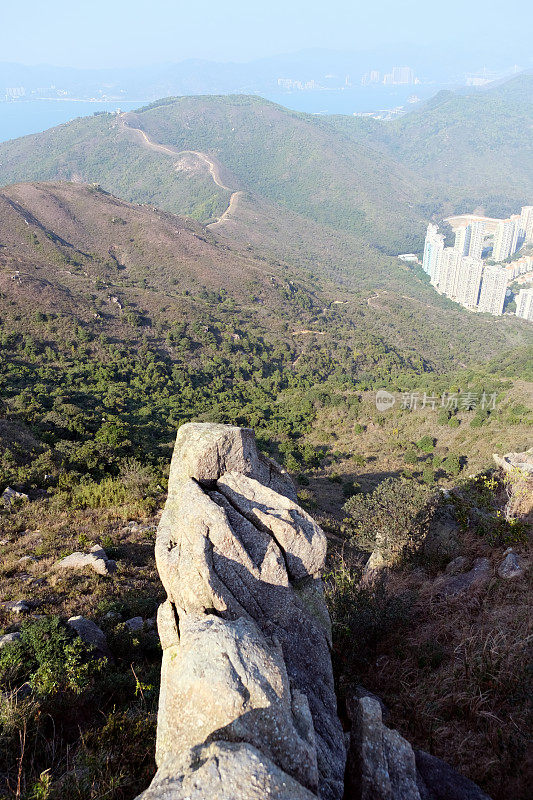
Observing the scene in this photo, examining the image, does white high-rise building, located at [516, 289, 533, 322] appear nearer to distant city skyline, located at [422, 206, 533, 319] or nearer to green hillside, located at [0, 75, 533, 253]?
distant city skyline, located at [422, 206, 533, 319]

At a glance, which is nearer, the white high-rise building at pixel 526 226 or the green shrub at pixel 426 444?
the green shrub at pixel 426 444

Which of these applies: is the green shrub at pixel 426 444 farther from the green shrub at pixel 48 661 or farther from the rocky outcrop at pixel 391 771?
the green shrub at pixel 48 661

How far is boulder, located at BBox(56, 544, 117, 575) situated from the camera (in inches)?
413

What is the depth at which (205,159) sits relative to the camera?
16388 centimetres

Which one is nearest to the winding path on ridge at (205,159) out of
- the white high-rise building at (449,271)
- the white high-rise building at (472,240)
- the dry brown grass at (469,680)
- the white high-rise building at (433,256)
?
the white high-rise building at (433,256)

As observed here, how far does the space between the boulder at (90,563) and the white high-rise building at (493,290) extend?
114536 mm

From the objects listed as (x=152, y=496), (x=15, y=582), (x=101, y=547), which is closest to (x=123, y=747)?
(x=15, y=582)

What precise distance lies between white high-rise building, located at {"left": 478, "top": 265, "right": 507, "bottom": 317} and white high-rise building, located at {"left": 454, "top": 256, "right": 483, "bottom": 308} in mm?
1343

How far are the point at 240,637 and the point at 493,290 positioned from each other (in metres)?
123

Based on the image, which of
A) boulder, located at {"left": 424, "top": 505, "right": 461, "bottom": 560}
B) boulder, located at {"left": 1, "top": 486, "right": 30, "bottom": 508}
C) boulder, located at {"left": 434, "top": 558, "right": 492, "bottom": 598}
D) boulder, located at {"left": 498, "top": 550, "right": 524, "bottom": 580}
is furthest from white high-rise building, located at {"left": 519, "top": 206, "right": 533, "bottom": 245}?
boulder, located at {"left": 1, "top": 486, "right": 30, "bottom": 508}

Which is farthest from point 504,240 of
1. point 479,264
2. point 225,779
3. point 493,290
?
point 225,779

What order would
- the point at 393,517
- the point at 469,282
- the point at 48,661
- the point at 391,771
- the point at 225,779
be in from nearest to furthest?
the point at 225,779
the point at 391,771
the point at 48,661
the point at 393,517
the point at 469,282

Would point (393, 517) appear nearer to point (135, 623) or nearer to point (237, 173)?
point (135, 623)

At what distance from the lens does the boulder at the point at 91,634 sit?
7.67 m
